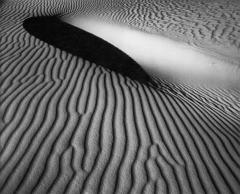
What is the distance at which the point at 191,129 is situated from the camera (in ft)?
13.7

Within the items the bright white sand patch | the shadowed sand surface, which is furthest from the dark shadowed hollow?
the shadowed sand surface

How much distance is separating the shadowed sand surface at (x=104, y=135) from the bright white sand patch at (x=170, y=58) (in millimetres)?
1474

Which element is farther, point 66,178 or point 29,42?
point 29,42

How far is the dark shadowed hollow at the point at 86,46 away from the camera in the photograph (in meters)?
7.13

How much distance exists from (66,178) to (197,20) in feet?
26.6

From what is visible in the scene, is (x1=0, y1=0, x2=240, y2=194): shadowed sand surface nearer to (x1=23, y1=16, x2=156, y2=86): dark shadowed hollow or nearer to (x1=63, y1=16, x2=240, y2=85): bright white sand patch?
(x1=23, y1=16, x2=156, y2=86): dark shadowed hollow

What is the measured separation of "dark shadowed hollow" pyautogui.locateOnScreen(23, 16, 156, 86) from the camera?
23.4ft

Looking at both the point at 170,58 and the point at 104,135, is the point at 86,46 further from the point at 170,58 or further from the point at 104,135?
the point at 104,135

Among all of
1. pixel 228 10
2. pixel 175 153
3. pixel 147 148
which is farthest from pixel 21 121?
pixel 228 10

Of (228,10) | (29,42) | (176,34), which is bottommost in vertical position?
(29,42)

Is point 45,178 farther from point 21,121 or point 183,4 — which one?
point 183,4

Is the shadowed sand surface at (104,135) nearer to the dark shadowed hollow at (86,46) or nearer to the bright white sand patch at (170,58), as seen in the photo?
the dark shadowed hollow at (86,46)

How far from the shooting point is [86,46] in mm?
8227

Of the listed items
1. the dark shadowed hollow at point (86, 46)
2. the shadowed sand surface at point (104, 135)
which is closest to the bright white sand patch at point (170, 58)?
the dark shadowed hollow at point (86, 46)
